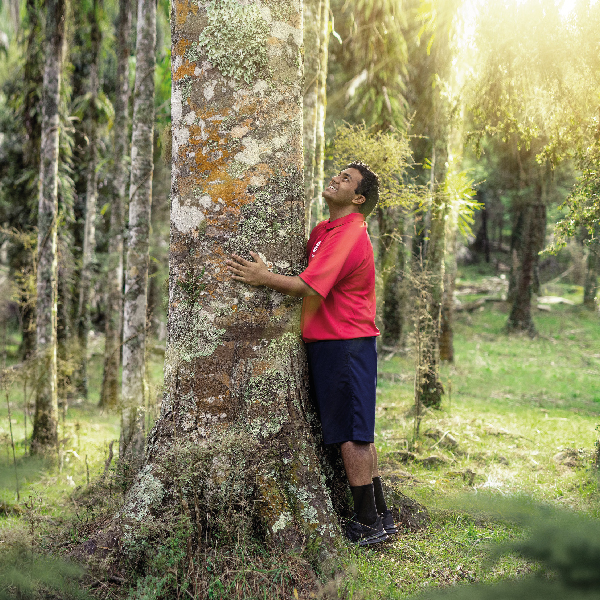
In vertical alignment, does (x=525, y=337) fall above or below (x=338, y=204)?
below

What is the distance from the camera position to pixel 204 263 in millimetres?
3307

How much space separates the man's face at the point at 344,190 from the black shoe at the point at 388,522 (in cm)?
205

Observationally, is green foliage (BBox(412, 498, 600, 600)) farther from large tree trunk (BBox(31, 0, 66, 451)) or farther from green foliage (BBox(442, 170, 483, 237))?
large tree trunk (BBox(31, 0, 66, 451))

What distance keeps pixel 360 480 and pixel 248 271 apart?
4.70 feet

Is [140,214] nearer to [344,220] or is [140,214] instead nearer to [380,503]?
[344,220]

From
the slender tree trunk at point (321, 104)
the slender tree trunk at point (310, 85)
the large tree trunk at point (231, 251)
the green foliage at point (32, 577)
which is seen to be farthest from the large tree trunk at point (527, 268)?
the green foliage at point (32, 577)

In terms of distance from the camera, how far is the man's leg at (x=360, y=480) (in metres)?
3.49

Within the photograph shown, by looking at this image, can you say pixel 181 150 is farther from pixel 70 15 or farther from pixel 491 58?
pixel 70 15

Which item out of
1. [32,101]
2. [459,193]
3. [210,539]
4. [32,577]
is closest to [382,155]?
[459,193]

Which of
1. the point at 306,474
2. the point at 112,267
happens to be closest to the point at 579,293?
the point at 112,267

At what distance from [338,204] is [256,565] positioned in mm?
2254

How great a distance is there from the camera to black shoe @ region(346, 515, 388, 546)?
3.44 m

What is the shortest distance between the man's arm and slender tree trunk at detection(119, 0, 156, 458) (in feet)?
12.3

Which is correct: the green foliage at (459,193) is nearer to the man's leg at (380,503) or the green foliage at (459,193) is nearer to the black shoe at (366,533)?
the man's leg at (380,503)
